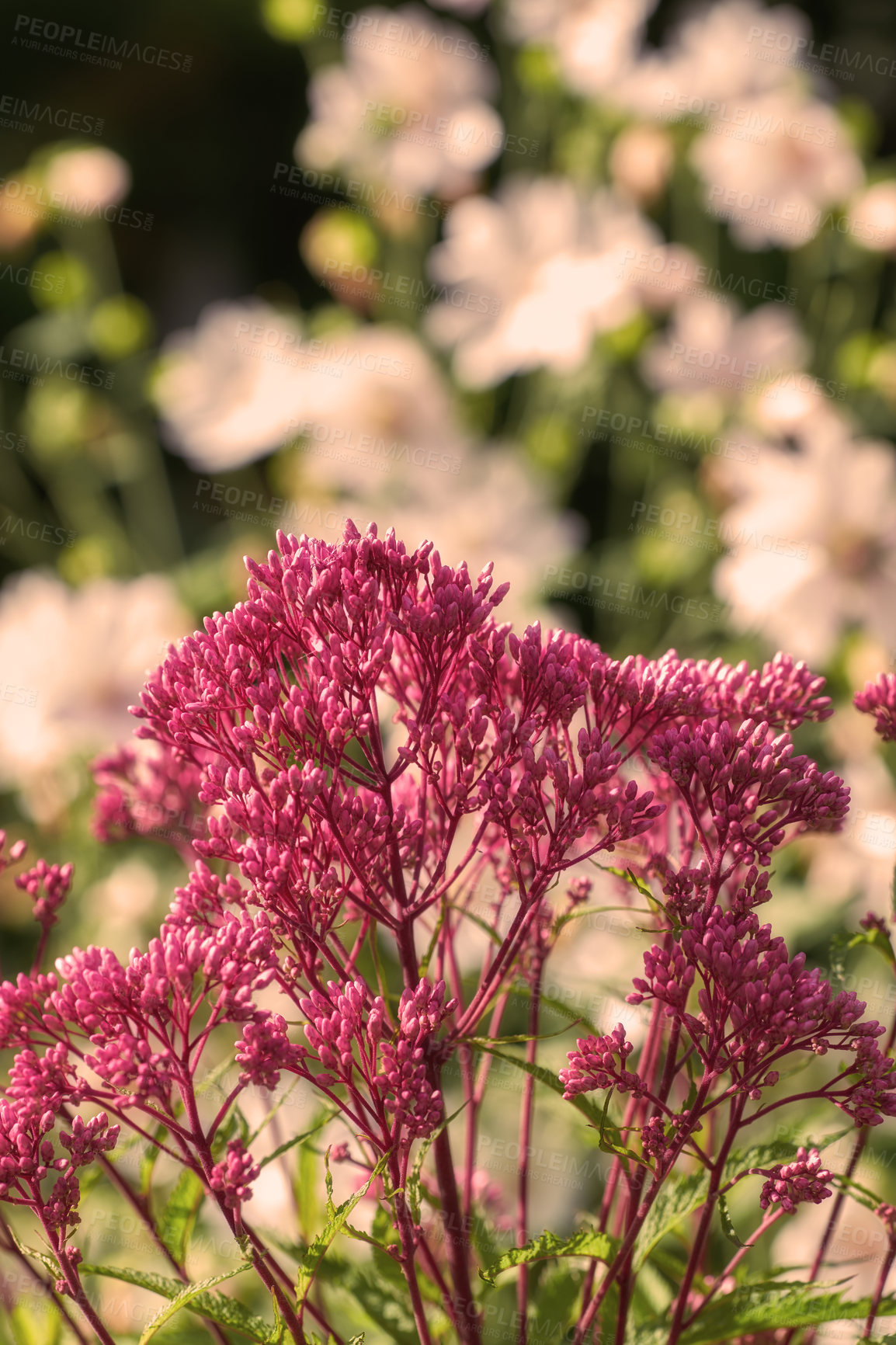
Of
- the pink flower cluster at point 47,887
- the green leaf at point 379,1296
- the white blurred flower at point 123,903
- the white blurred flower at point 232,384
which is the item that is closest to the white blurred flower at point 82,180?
the white blurred flower at point 232,384

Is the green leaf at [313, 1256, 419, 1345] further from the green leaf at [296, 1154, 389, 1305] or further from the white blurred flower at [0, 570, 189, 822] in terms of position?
the white blurred flower at [0, 570, 189, 822]

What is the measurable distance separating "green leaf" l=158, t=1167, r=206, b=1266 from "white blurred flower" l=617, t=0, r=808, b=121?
48.2 inches

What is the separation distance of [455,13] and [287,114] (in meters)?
0.54

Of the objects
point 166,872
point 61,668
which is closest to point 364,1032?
point 61,668

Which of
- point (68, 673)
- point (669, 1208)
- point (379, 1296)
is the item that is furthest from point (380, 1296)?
point (68, 673)

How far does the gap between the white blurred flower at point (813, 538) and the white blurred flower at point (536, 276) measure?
0.70ft

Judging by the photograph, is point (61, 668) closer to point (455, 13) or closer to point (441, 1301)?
point (441, 1301)

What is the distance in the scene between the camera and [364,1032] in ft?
1.18

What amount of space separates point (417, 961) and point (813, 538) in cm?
85

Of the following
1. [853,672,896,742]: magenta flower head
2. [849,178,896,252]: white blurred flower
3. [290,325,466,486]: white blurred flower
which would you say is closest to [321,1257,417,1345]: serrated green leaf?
[853,672,896,742]: magenta flower head

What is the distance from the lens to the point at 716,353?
1305mm

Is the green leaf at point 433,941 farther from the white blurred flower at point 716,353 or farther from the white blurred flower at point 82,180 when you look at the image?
the white blurred flower at point 82,180

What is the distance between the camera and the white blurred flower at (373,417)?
1.29 m

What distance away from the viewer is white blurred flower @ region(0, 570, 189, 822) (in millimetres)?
1237
